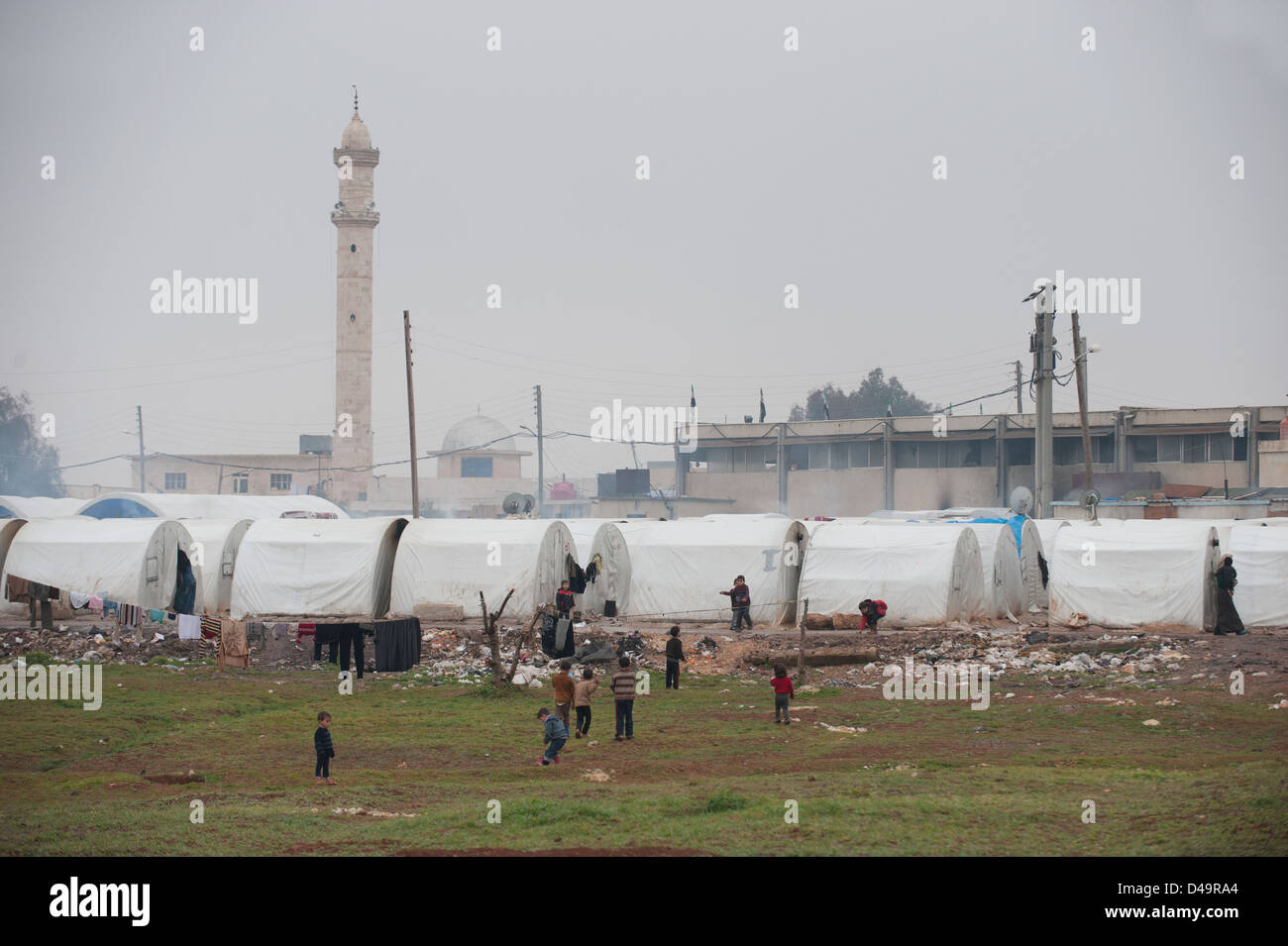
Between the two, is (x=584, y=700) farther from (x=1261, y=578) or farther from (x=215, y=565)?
(x=215, y=565)

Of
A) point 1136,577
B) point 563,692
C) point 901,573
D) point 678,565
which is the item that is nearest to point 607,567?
point 678,565

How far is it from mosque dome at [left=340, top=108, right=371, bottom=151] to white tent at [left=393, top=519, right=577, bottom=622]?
5332 centimetres

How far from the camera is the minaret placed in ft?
260

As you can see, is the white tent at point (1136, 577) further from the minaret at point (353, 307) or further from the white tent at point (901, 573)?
the minaret at point (353, 307)

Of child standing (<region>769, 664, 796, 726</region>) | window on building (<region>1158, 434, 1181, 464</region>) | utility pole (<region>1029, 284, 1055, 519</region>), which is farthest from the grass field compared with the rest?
window on building (<region>1158, 434, 1181, 464</region>)

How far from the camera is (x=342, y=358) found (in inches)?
3132

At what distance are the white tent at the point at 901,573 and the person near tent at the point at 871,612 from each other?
1.05 metres

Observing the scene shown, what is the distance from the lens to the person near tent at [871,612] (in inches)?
1136

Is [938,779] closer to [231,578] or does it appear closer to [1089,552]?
[1089,552]

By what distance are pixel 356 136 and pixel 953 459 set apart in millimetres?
42117

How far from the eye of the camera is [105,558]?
3309 cm
